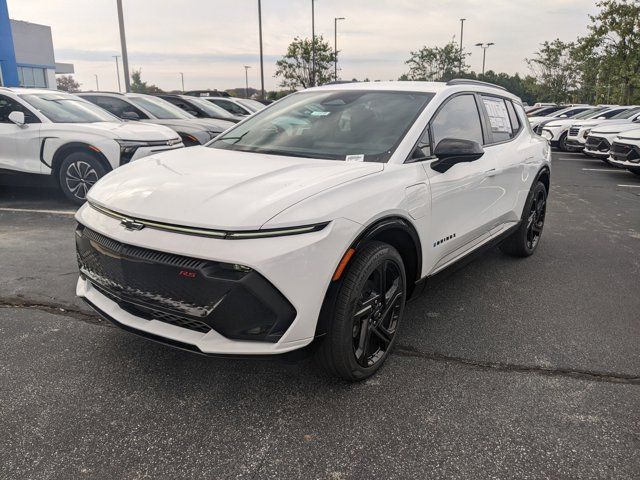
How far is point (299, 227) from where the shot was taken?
2252 millimetres

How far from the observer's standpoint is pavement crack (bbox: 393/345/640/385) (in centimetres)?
287

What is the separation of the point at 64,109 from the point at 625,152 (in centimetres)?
1106

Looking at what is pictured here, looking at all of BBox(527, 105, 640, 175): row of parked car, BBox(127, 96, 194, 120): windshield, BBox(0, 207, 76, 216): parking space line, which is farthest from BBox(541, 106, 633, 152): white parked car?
BBox(0, 207, 76, 216): parking space line

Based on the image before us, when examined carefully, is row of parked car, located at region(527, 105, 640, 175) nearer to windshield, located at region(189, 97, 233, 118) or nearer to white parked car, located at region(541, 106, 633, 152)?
white parked car, located at region(541, 106, 633, 152)

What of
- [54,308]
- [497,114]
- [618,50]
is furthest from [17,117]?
[618,50]

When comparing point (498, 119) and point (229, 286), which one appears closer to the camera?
point (229, 286)

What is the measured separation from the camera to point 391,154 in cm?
298

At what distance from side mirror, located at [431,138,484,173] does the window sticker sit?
4.17 feet

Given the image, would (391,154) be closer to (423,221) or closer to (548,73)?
(423,221)

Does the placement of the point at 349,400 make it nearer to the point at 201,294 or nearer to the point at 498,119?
the point at 201,294

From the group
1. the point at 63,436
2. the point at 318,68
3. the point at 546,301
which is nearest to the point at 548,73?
the point at 318,68

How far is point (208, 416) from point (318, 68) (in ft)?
127

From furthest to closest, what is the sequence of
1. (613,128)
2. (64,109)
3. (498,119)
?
(613,128) → (64,109) → (498,119)

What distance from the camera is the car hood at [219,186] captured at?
2.26 m
